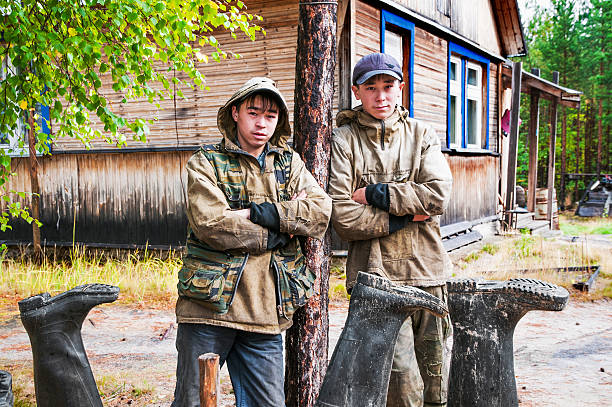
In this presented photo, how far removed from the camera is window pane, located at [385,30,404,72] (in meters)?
8.70

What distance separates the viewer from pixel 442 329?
10.1 feet

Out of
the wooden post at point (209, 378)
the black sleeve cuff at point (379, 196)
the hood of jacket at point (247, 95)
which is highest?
the hood of jacket at point (247, 95)

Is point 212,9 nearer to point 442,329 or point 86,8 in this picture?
point 86,8

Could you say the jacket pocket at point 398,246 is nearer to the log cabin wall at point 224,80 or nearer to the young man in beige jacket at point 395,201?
the young man in beige jacket at point 395,201

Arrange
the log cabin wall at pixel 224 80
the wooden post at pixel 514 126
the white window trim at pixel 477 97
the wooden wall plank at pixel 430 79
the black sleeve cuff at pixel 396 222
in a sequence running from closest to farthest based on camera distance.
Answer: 1. the black sleeve cuff at pixel 396 222
2. the log cabin wall at pixel 224 80
3. the wooden wall plank at pixel 430 79
4. the white window trim at pixel 477 97
5. the wooden post at pixel 514 126

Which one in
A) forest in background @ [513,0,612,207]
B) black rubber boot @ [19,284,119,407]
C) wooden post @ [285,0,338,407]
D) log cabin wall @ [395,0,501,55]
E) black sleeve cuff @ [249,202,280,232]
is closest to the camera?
black sleeve cuff @ [249,202,280,232]

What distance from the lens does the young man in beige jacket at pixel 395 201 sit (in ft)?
9.60

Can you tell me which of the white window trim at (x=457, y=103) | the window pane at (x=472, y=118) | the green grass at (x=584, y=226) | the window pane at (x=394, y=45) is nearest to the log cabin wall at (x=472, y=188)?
the white window trim at (x=457, y=103)


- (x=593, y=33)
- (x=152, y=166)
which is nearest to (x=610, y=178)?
(x=593, y=33)

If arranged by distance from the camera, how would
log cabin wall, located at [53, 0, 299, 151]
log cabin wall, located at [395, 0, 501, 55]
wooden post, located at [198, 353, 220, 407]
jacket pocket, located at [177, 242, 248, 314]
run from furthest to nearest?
1. log cabin wall, located at [395, 0, 501, 55]
2. log cabin wall, located at [53, 0, 299, 151]
3. jacket pocket, located at [177, 242, 248, 314]
4. wooden post, located at [198, 353, 220, 407]

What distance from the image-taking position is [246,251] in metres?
2.57

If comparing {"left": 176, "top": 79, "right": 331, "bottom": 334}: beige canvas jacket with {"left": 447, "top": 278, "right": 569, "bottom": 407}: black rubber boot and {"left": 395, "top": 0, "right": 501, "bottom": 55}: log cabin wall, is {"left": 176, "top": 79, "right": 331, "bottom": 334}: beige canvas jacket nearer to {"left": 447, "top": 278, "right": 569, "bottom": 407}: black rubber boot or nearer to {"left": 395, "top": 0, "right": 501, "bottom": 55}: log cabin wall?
{"left": 447, "top": 278, "right": 569, "bottom": 407}: black rubber boot

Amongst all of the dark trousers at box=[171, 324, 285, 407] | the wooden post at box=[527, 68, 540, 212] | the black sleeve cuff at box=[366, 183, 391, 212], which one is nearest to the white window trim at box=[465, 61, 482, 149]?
the wooden post at box=[527, 68, 540, 212]

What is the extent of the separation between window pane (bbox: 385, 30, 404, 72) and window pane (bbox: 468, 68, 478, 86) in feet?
12.2
